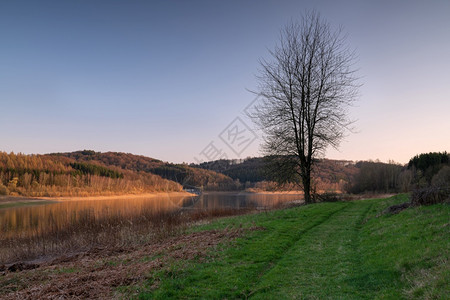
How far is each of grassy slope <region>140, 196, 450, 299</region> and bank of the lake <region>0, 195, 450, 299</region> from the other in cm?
2

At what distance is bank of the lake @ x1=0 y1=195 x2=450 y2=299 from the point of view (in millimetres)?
5195

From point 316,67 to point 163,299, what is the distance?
71.2ft

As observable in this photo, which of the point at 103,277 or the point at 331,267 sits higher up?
the point at 331,267

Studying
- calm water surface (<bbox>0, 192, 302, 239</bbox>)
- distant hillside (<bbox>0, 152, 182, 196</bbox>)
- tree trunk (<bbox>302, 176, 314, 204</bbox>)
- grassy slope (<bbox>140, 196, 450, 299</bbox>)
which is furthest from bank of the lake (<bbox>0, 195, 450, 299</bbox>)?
distant hillside (<bbox>0, 152, 182, 196</bbox>)

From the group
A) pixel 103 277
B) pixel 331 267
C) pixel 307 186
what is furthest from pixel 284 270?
pixel 307 186

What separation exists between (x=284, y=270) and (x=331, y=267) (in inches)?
44.8

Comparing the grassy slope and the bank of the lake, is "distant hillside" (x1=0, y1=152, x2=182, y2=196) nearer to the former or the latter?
the bank of the lake

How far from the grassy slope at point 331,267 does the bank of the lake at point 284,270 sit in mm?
18

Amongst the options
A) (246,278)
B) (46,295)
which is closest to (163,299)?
(246,278)

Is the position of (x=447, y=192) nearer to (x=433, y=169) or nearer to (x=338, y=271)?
(x=338, y=271)

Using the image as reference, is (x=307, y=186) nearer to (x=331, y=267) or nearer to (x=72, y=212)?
(x=331, y=267)

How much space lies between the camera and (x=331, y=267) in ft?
21.9

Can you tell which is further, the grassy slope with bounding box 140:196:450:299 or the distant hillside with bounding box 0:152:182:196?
the distant hillside with bounding box 0:152:182:196

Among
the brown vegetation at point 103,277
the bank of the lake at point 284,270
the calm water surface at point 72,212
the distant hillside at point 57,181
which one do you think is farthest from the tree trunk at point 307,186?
the distant hillside at point 57,181
